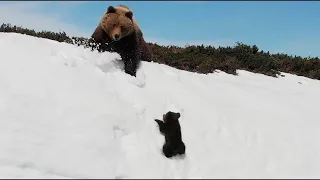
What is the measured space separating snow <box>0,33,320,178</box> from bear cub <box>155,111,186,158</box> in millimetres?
132

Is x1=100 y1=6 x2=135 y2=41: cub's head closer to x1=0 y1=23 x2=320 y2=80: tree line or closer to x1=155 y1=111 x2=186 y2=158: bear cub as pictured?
x1=0 y1=23 x2=320 y2=80: tree line

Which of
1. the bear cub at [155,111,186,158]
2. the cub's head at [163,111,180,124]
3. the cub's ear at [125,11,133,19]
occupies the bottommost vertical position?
the bear cub at [155,111,186,158]

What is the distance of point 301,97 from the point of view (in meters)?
11.8

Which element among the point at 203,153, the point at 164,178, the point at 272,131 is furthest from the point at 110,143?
the point at 272,131

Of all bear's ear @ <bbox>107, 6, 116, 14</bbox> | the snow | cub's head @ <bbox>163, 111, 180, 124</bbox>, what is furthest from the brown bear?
cub's head @ <bbox>163, 111, 180, 124</bbox>

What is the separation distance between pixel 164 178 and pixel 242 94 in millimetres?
4399

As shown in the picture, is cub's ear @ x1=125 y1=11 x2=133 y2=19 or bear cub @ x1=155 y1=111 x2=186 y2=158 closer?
bear cub @ x1=155 y1=111 x2=186 y2=158

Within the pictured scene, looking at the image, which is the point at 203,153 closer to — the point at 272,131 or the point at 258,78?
the point at 272,131

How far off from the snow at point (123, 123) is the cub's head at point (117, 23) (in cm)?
64

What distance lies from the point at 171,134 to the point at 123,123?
0.94m

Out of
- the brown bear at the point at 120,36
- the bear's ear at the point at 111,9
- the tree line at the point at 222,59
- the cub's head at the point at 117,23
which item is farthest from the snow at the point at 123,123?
the tree line at the point at 222,59

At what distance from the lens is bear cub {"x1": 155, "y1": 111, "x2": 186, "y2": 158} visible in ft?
24.7

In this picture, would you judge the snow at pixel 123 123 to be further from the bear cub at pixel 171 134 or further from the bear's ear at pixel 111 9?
the bear's ear at pixel 111 9

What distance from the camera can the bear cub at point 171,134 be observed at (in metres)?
7.53
